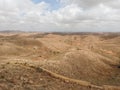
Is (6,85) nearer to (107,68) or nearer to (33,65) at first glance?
(33,65)

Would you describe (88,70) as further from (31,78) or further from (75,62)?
(31,78)

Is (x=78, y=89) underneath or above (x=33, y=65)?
underneath

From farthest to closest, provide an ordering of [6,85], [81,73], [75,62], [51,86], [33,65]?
[75,62]
[81,73]
[33,65]
[51,86]
[6,85]

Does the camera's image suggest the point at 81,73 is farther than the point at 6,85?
Yes

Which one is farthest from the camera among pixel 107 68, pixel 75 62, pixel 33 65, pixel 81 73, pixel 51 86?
pixel 107 68

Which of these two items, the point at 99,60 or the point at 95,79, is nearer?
the point at 95,79

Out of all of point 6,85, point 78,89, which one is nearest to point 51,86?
point 78,89

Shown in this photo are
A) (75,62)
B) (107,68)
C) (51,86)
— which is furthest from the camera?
(107,68)

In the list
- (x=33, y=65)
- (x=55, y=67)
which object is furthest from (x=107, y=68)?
(x=33, y=65)
